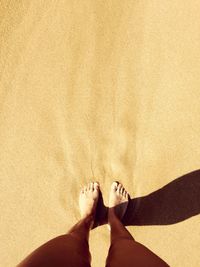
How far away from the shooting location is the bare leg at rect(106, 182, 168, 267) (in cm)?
195

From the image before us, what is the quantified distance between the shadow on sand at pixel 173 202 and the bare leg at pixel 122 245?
13cm

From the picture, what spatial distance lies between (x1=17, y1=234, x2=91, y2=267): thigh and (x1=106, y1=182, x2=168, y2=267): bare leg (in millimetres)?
135

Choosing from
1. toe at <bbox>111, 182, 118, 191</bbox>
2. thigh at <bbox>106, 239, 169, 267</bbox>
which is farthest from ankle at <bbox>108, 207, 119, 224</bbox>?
thigh at <bbox>106, 239, 169, 267</bbox>

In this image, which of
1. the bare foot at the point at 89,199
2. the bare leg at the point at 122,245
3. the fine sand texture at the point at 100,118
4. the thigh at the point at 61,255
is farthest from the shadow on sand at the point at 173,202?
the thigh at the point at 61,255

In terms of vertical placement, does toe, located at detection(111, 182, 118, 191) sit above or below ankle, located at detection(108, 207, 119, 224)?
above

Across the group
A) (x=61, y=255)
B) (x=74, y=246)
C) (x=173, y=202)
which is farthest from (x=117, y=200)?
(x=61, y=255)

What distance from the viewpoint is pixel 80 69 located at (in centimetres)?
257

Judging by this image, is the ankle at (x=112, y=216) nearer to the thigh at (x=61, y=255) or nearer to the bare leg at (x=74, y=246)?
the bare leg at (x=74, y=246)

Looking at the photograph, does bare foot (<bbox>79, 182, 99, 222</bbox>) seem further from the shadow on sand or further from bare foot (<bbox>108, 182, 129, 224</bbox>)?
the shadow on sand

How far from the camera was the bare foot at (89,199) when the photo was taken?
2.55m

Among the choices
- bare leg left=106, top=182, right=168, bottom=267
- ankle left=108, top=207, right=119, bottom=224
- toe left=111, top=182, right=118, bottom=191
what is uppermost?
toe left=111, top=182, right=118, bottom=191

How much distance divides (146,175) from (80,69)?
762 millimetres

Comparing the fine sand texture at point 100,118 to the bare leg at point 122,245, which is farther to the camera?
the fine sand texture at point 100,118

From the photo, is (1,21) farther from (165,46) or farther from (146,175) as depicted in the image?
(146,175)
